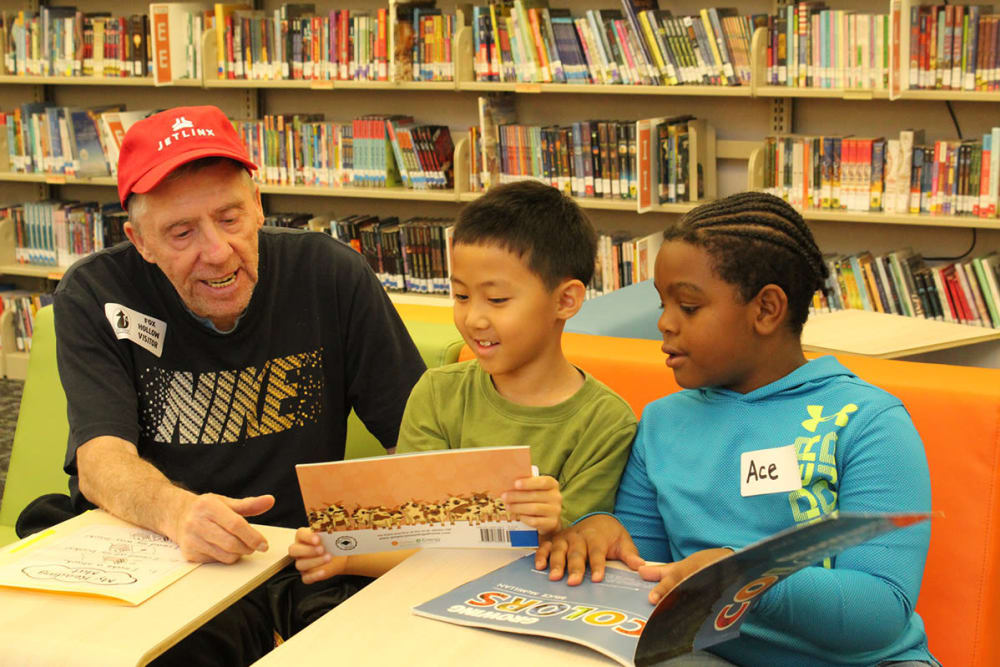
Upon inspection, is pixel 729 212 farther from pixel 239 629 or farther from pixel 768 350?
pixel 239 629

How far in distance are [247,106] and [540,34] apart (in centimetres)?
173

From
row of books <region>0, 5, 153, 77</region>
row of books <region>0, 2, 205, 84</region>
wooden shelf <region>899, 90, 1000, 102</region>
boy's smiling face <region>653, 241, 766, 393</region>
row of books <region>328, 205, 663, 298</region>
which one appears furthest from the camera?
row of books <region>0, 5, 153, 77</region>

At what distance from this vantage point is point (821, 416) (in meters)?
1.41

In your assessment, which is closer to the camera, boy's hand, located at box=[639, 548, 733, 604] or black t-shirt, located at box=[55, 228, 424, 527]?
boy's hand, located at box=[639, 548, 733, 604]

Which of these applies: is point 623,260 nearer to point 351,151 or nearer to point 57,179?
point 351,151

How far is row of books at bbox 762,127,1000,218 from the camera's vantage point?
3.68 meters

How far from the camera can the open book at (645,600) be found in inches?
37.1

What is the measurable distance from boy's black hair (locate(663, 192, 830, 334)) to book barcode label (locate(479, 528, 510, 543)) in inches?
17.9

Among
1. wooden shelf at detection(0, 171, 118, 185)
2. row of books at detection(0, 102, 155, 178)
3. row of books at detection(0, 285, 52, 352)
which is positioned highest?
row of books at detection(0, 102, 155, 178)

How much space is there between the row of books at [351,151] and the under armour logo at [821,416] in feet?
11.0

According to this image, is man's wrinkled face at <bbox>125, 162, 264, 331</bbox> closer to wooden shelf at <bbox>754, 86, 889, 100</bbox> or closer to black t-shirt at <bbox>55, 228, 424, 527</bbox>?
black t-shirt at <bbox>55, 228, 424, 527</bbox>

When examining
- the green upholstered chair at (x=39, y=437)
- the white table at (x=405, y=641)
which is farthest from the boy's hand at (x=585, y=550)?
the green upholstered chair at (x=39, y=437)

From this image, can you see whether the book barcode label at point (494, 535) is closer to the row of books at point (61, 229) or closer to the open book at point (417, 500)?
the open book at point (417, 500)

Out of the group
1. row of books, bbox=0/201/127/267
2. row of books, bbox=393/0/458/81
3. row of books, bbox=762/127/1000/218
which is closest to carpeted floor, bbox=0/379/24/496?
row of books, bbox=0/201/127/267
